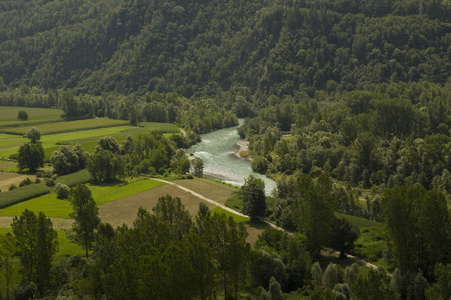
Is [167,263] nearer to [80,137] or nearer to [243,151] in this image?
[243,151]

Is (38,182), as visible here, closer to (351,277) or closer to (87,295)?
(87,295)

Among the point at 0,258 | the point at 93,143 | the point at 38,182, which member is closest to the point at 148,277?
the point at 0,258

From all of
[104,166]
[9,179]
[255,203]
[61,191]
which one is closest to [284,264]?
[255,203]

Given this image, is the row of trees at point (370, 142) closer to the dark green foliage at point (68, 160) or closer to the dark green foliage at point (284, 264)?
the dark green foliage at point (284, 264)

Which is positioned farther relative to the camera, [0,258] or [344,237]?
[344,237]

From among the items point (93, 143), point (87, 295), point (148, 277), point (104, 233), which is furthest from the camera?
point (93, 143)

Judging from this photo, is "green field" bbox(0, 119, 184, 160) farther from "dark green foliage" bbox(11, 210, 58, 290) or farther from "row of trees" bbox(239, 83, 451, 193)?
"dark green foliage" bbox(11, 210, 58, 290)

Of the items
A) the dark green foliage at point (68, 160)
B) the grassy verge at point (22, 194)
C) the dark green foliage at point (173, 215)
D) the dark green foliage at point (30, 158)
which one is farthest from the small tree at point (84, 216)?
the dark green foliage at point (30, 158)
